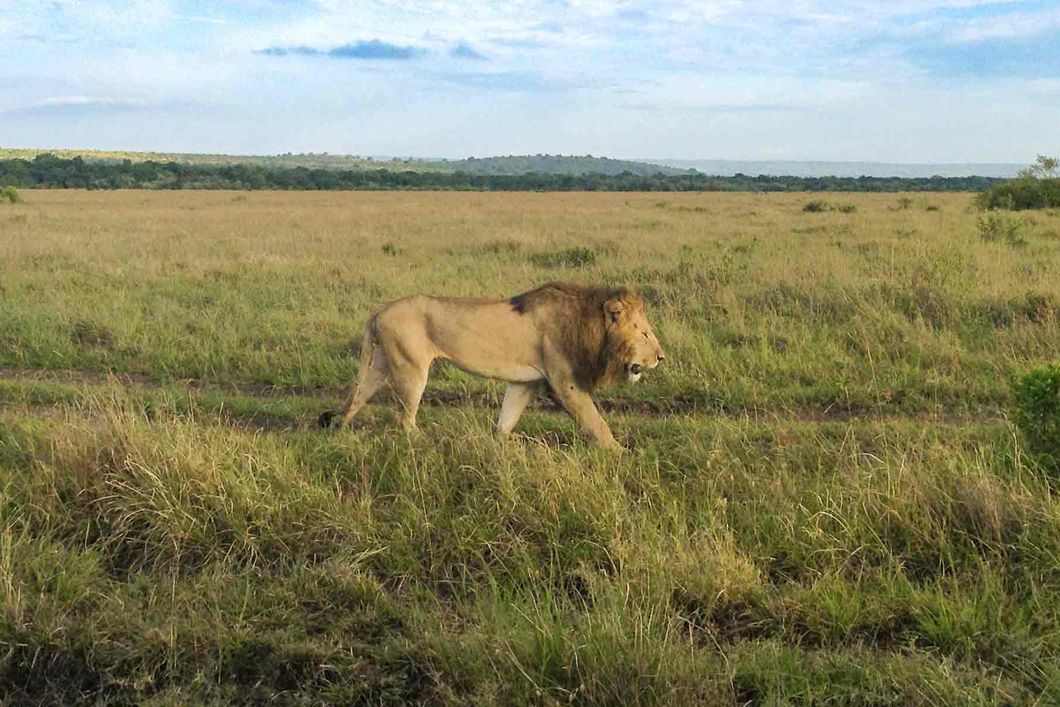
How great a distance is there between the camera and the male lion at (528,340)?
613cm

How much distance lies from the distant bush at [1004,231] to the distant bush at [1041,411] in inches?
465

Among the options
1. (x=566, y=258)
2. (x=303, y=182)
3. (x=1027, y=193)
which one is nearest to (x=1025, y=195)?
(x=1027, y=193)

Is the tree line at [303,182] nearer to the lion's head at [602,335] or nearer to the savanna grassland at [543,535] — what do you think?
the savanna grassland at [543,535]

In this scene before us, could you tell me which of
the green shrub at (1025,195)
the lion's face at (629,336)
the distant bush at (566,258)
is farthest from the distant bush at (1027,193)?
the lion's face at (629,336)

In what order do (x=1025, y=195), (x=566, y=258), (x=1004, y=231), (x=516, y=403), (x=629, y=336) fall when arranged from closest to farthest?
(x=629, y=336)
(x=516, y=403)
(x=566, y=258)
(x=1004, y=231)
(x=1025, y=195)

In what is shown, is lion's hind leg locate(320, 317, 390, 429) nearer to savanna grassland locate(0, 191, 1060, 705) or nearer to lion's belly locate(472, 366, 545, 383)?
savanna grassland locate(0, 191, 1060, 705)

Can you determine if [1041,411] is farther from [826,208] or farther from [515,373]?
[826,208]

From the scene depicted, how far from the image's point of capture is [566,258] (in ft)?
51.4

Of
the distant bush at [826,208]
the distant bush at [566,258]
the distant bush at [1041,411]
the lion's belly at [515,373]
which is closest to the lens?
the distant bush at [1041,411]

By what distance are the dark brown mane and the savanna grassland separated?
58 cm

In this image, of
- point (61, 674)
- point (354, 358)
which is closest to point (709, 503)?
point (61, 674)

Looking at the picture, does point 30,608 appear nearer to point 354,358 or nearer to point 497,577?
point 497,577

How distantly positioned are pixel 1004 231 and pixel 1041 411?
13555mm

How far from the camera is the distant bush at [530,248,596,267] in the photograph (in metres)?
15.3
